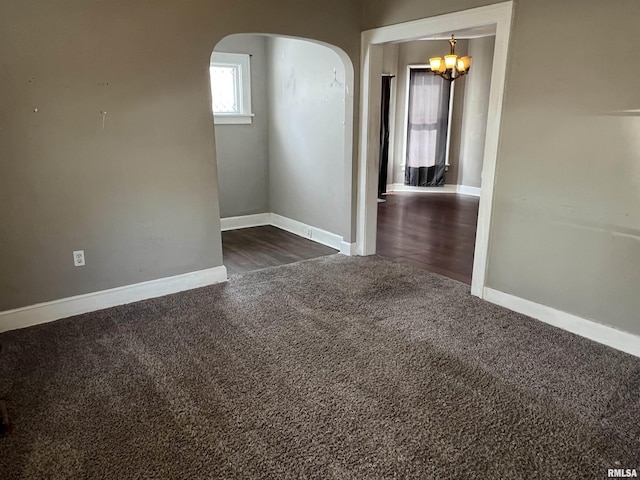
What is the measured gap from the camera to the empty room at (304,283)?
1994 millimetres

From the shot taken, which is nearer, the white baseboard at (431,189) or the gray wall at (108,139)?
the gray wall at (108,139)

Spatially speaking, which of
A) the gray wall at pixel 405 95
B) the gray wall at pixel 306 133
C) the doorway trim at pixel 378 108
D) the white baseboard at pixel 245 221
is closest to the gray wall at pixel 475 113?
the gray wall at pixel 405 95

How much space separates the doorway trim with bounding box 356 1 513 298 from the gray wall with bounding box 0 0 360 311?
86cm

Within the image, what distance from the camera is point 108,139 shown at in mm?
3191

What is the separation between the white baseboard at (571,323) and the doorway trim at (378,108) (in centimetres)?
20

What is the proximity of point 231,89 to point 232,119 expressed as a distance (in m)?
0.38

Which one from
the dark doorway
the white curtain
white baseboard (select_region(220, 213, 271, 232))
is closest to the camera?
white baseboard (select_region(220, 213, 271, 232))

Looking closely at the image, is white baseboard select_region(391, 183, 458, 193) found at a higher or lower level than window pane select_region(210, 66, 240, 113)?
lower

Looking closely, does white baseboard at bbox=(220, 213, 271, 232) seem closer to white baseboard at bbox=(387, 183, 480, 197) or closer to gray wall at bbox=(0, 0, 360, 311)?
gray wall at bbox=(0, 0, 360, 311)

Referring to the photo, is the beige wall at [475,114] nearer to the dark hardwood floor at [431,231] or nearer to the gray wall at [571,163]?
the dark hardwood floor at [431,231]

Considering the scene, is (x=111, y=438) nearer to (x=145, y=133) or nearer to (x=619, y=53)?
(x=145, y=133)

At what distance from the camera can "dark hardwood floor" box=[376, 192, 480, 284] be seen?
456 cm

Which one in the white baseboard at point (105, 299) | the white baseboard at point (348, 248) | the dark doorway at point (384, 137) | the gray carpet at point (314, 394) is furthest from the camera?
the dark doorway at point (384, 137)

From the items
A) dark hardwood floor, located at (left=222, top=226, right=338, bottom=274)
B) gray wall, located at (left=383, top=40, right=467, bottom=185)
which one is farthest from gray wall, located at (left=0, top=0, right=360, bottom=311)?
gray wall, located at (left=383, top=40, right=467, bottom=185)
